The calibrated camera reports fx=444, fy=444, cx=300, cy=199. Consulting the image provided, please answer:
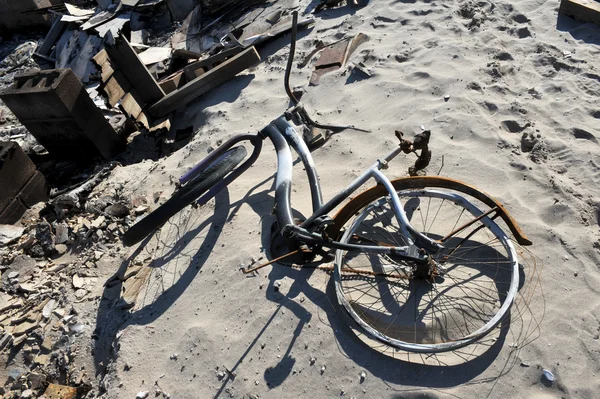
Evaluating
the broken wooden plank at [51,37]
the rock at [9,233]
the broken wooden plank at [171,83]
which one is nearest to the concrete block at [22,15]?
the broken wooden plank at [51,37]

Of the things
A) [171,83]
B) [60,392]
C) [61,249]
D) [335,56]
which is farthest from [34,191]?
[335,56]

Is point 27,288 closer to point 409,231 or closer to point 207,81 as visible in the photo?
point 207,81

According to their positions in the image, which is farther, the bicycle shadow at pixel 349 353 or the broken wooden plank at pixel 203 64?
the broken wooden plank at pixel 203 64

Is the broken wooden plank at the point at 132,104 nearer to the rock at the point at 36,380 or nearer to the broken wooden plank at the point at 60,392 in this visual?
the rock at the point at 36,380

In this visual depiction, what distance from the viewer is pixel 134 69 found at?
18.4ft

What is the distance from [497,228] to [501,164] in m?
0.98

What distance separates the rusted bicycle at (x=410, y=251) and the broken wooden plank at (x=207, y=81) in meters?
2.56

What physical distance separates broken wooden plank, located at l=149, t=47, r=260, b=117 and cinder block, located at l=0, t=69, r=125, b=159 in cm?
72

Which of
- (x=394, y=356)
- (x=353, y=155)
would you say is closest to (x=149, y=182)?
(x=353, y=155)

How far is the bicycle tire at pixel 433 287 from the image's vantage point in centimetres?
270

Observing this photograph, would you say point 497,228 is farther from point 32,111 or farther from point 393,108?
point 32,111

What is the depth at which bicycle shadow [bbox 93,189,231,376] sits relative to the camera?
10.6 ft

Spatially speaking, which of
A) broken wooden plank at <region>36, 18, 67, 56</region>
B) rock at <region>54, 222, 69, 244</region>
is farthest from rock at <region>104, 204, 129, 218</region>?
broken wooden plank at <region>36, 18, 67, 56</region>

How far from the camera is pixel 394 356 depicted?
8.67 ft
